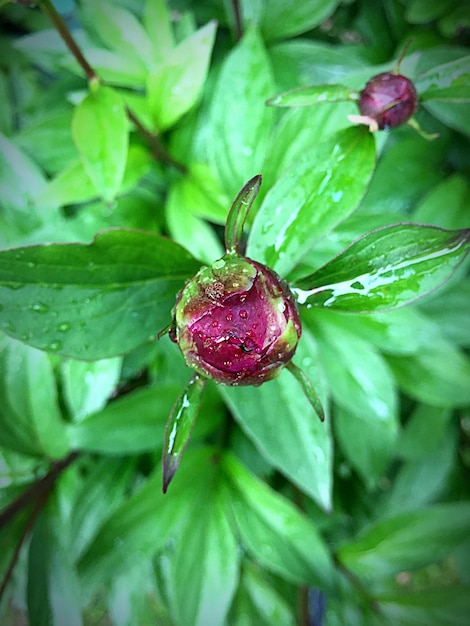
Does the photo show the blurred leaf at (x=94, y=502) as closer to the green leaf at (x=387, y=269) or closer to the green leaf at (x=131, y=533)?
the green leaf at (x=131, y=533)

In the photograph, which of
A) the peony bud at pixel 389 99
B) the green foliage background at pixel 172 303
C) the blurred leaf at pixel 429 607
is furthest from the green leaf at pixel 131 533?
the peony bud at pixel 389 99

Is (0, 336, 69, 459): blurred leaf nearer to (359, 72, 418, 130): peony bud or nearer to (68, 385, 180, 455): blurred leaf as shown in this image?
(68, 385, 180, 455): blurred leaf

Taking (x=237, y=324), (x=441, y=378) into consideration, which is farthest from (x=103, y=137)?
(x=441, y=378)

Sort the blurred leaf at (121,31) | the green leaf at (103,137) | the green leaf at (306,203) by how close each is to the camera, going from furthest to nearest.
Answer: the blurred leaf at (121,31) → the green leaf at (103,137) → the green leaf at (306,203)

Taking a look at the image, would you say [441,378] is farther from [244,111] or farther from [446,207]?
[244,111]

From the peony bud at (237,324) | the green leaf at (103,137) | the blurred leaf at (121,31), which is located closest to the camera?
the peony bud at (237,324)

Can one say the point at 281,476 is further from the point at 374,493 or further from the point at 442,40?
the point at 442,40

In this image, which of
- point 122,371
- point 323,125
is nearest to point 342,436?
point 122,371

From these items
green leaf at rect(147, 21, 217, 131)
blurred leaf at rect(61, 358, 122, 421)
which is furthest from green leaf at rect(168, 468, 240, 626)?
green leaf at rect(147, 21, 217, 131)
